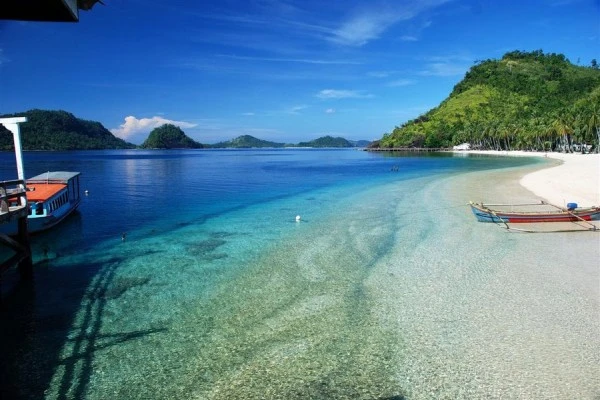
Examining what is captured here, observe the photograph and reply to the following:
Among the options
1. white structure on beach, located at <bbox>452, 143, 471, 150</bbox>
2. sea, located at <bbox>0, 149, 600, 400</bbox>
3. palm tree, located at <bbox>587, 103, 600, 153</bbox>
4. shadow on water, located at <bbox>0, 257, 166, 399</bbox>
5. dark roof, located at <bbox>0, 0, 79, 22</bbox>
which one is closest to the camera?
dark roof, located at <bbox>0, 0, 79, 22</bbox>

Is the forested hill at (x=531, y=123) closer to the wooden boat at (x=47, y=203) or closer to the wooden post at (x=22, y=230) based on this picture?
the wooden boat at (x=47, y=203)

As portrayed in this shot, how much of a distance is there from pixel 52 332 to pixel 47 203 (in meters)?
16.0

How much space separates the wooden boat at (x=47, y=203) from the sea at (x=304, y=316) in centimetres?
122

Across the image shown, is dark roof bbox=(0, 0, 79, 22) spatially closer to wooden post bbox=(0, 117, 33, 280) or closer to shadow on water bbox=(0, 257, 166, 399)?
shadow on water bbox=(0, 257, 166, 399)

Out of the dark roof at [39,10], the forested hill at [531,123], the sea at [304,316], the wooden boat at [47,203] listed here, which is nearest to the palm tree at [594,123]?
the forested hill at [531,123]

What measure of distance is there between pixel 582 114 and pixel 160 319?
11633 cm

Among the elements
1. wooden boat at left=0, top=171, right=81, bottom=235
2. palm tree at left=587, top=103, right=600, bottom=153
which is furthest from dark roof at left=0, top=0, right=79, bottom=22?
palm tree at left=587, top=103, right=600, bottom=153

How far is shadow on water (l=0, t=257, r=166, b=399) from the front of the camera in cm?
882

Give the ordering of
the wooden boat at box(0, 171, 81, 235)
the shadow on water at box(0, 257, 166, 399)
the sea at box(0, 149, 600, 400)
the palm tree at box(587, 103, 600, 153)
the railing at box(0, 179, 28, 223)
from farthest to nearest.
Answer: the palm tree at box(587, 103, 600, 153)
the wooden boat at box(0, 171, 81, 235)
the railing at box(0, 179, 28, 223)
the shadow on water at box(0, 257, 166, 399)
the sea at box(0, 149, 600, 400)

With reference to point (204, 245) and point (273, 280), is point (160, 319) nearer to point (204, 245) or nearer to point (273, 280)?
point (273, 280)

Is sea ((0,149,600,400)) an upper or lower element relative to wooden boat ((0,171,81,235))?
lower

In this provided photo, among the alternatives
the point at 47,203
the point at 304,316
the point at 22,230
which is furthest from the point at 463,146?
the point at 22,230

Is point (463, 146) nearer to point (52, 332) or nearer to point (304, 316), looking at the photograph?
→ point (304, 316)

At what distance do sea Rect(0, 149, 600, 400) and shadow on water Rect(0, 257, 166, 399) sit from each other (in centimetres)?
5
